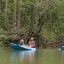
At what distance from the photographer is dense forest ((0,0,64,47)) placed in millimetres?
40384

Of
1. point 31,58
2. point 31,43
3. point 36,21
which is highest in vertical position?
point 36,21

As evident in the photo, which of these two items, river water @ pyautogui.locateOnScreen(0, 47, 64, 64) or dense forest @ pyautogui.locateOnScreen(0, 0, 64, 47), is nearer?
river water @ pyautogui.locateOnScreen(0, 47, 64, 64)

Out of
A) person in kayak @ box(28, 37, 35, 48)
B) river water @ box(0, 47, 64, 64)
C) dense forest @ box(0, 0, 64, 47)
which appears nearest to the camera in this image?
river water @ box(0, 47, 64, 64)

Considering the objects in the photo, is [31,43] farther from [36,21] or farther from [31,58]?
[31,58]

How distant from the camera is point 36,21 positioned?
42375mm

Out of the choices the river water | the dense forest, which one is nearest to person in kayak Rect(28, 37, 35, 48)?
the dense forest

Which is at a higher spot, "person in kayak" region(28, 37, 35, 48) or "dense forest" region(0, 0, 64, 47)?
"dense forest" region(0, 0, 64, 47)

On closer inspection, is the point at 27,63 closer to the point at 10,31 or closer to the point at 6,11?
the point at 10,31

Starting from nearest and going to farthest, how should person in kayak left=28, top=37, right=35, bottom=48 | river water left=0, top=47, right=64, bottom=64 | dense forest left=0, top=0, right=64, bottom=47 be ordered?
1. river water left=0, top=47, right=64, bottom=64
2. person in kayak left=28, top=37, right=35, bottom=48
3. dense forest left=0, top=0, right=64, bottom=47

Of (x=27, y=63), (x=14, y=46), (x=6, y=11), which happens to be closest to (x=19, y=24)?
(x=6, y=11)

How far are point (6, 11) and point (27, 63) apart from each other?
3133 centimetres

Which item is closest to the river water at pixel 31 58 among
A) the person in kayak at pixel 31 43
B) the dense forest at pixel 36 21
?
the person in kayak at pixel 31 43

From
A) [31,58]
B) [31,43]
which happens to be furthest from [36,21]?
[31,58]

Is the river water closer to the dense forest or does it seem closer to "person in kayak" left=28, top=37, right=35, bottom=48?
"person in kayak" left=28, top=37, right=35, bottom=48
